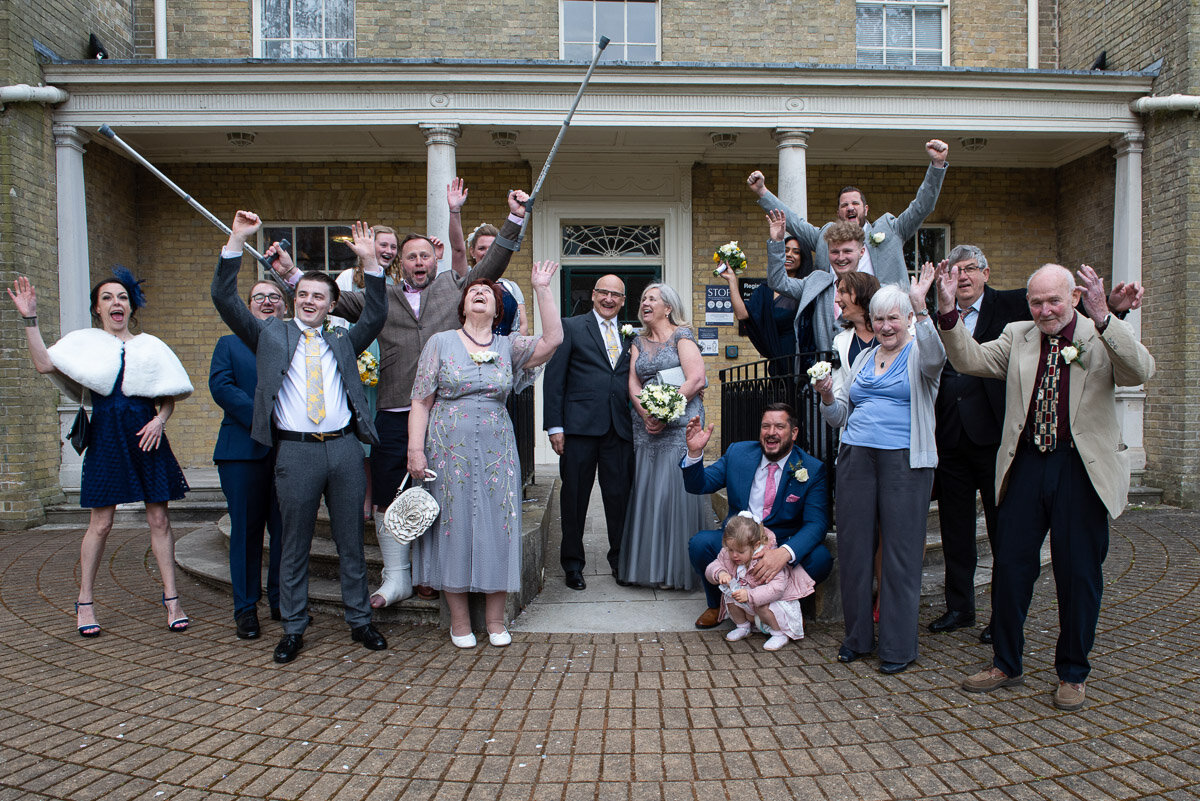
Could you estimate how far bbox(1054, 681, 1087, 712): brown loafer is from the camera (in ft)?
10.6

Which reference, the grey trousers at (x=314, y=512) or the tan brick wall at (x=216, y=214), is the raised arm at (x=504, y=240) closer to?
A: the grey trousers at (x=314, y=512)

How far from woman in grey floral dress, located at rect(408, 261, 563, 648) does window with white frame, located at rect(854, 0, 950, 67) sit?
28.1 ft

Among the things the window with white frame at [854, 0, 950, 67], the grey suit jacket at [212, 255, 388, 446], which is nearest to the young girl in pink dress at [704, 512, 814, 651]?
the grey suit jacket at [212, 255, 388, 446]

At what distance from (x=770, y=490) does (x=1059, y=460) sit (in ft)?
4.80

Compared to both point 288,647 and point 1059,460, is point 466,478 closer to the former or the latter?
point 288,647

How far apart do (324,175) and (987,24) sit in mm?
9204

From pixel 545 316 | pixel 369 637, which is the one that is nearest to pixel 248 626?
pixel 369 637

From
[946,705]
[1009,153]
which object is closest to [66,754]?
[946,705]

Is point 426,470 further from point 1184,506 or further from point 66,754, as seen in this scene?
point 1184,506

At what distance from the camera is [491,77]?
27.5ft

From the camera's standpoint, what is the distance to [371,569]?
15.9ft

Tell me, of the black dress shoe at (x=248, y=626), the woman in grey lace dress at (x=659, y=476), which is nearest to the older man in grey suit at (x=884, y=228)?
the woman in grey lace dress at (x=659, y=476)

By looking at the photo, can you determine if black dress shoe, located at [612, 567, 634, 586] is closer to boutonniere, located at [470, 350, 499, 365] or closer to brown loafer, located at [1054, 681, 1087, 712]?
boutonniere, located at [470, 350, 499, 365]

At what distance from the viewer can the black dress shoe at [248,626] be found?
4.21 m
